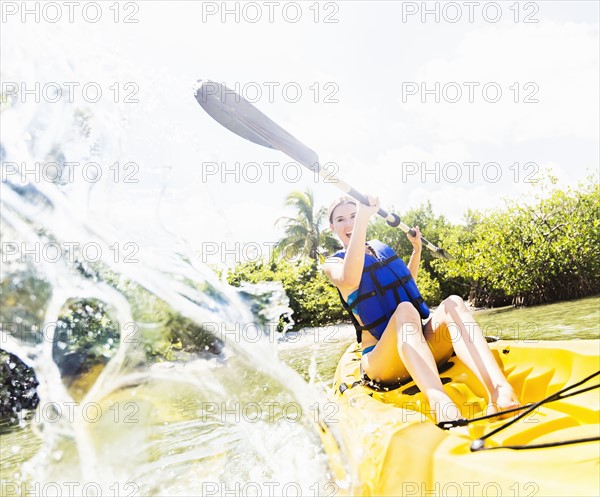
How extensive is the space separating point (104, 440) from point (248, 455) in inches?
48.3

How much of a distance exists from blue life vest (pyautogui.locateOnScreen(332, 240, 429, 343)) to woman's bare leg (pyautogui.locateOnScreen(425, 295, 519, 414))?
0.29m

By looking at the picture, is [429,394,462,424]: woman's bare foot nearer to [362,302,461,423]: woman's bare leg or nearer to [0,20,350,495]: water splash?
[362,302,461,423]: woman's bare leg

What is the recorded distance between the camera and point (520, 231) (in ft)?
42.7

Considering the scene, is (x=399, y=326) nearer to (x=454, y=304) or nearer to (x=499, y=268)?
(x=454, y=304)

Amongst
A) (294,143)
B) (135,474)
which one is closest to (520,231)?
(294,143)

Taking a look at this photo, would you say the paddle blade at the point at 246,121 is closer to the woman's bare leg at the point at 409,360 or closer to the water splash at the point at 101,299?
the water splash at the point at 101,299

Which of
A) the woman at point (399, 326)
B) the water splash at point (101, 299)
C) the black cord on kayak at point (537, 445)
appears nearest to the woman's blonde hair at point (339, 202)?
the woman at point (399, 326)

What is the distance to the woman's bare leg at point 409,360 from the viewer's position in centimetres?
177

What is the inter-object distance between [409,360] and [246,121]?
1854mm

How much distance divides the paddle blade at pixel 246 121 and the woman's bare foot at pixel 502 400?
1.76 meters

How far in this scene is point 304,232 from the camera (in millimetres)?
21969

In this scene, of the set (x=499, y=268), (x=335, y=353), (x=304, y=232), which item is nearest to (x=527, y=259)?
(x=499, y=268)

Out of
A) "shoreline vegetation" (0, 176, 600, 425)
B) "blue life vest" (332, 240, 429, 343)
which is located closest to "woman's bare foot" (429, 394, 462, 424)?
"blue life vest" (332, 240, 429, 343)

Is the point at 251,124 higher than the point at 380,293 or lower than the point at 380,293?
higher
